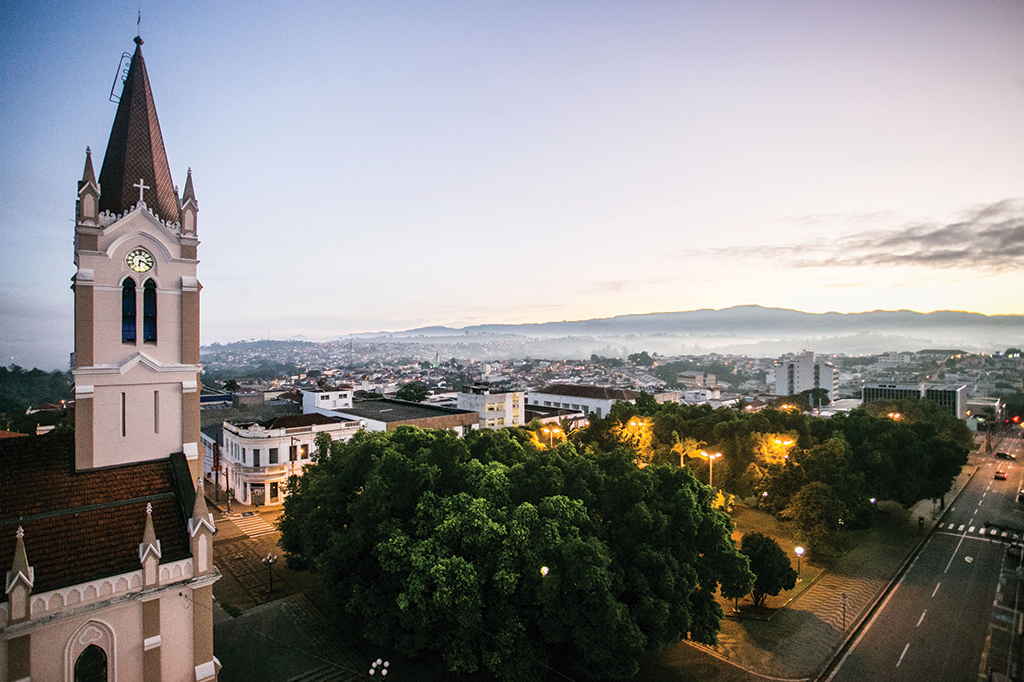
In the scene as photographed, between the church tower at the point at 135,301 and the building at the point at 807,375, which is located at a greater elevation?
the church tower at the point at 135,301

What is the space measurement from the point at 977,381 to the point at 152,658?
673 feet

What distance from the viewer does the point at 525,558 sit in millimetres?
17219

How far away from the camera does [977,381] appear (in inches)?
5994

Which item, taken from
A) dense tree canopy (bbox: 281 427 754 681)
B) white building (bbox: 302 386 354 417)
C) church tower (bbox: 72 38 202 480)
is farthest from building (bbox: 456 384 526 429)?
church tower (bbox: 72 38 202 480)

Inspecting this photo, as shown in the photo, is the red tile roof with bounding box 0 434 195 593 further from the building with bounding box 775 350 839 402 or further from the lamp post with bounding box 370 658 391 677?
the building with bounding box 775 350 839 402

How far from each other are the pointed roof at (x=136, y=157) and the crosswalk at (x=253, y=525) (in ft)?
86.4

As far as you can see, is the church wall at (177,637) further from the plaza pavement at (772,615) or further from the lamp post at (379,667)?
the lamp post at (379,667)

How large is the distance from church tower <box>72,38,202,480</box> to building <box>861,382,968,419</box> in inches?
4180

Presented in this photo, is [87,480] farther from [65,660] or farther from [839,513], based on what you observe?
[839,513]

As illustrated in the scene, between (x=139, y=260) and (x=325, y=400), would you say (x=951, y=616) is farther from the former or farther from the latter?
(x=325, y=400)

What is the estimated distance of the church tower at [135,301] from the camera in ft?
50.4

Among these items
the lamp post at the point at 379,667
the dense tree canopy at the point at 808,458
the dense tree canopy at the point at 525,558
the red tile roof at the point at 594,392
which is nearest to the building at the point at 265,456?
the dense tree canopy at the point at 525,558

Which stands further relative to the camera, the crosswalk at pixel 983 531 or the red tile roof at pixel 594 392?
the red tile roof at pixel 594 392

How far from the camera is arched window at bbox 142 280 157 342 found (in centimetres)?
1647
